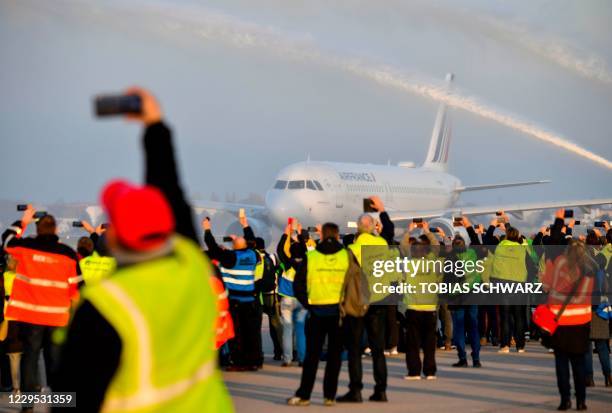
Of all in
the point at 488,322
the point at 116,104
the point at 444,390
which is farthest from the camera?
the point at 488,322

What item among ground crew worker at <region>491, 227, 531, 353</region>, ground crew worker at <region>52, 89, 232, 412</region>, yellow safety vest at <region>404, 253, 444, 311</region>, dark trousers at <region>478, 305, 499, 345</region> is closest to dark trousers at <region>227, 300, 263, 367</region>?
yellow safety vest at <region>404, 253, 444, 311</region>

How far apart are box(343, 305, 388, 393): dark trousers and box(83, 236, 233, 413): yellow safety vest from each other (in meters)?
8.14

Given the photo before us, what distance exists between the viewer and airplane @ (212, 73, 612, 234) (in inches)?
1601

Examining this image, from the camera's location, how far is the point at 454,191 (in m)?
56.4

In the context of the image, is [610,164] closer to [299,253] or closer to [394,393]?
[299,253]

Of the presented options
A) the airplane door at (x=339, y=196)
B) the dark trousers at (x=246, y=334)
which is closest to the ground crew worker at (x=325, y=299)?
the dark trousers at (x=246, y=334)

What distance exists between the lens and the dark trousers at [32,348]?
33.6 feet

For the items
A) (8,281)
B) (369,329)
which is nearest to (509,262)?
(369,329)

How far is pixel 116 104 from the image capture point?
3627 millimetres

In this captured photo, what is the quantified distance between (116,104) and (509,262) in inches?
591

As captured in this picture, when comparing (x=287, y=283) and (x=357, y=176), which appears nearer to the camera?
(x=287, y=283)

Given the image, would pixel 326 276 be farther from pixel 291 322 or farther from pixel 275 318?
pixel 275 318

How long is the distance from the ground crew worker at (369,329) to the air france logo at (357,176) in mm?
30069

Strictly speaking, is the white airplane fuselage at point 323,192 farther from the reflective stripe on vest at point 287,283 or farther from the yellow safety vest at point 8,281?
the yellow safety vest at point 8,281
